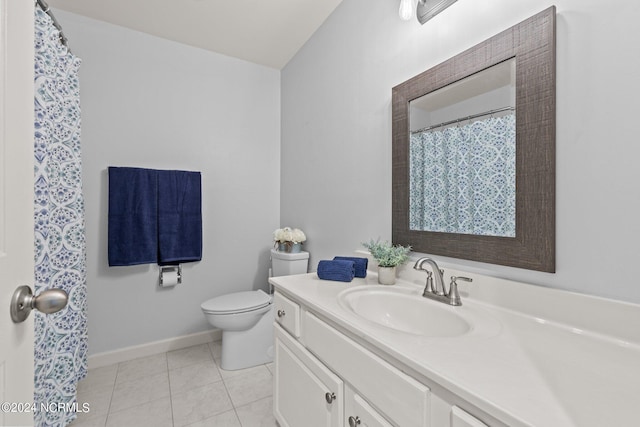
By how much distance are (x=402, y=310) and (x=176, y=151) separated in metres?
2.05

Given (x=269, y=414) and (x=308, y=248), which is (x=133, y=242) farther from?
(x=269, y=414)

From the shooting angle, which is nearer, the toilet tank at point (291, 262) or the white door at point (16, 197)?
the white door at point (16, 197)

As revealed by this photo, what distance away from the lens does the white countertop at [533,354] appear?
484mm

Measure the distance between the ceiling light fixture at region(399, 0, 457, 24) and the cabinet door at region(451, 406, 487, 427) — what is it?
1403mm

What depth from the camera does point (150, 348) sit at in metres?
2.21

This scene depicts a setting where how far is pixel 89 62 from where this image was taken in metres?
2.00

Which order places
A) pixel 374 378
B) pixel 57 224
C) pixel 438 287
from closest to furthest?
pixel 374 378 → pixel 438 287 → pixel 57 224

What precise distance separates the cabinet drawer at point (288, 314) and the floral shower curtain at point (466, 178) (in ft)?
2.14

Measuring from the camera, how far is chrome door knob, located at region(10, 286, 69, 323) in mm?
521

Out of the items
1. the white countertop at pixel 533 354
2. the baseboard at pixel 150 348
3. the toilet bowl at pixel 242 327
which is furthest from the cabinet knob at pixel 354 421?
the baseboard at pixel 150 348

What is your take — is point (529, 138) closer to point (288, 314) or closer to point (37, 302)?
point (288, 314)

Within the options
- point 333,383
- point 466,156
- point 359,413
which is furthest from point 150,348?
point 466,156

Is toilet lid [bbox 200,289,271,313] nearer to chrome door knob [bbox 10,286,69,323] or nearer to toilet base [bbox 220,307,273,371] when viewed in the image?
toilet base [bbox 220,307,273,371]

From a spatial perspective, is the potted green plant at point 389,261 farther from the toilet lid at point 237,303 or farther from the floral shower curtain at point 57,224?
the floral shower curtain at point 57,224
